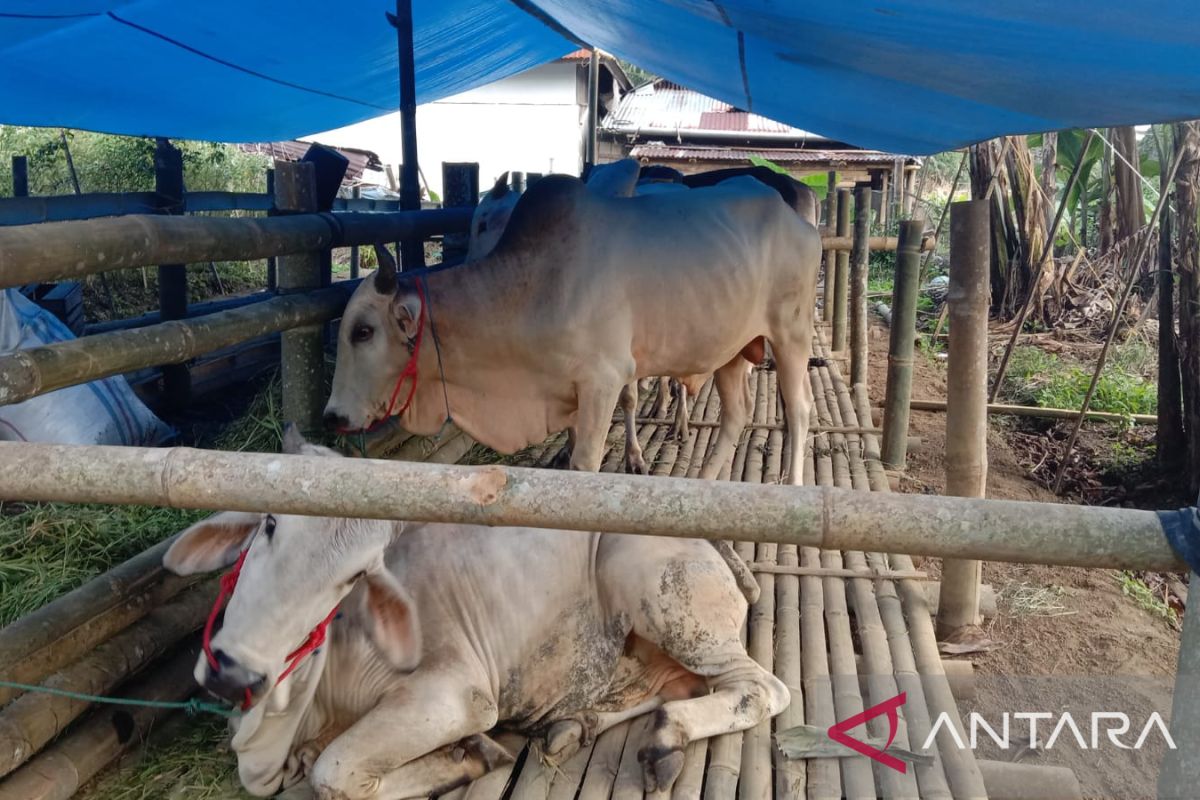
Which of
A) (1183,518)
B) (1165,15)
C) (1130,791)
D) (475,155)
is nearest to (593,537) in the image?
(1183,518)

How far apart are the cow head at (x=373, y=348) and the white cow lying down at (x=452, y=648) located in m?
1.01

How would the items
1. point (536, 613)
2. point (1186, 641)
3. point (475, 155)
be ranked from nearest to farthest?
point (1186, 641), point (536, 613), point (475, 155)

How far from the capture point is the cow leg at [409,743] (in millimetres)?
2246

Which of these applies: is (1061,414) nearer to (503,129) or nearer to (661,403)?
(661,403)

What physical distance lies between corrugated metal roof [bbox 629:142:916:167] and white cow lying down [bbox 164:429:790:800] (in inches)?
430

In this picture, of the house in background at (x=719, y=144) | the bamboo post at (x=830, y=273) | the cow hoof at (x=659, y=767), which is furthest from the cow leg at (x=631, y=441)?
the house in background at (x=719, y=144)

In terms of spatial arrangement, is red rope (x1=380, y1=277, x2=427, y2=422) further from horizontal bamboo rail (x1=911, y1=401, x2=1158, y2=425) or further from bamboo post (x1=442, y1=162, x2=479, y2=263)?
horizontal bamboo rail (x1=911, y1=401, x2=1158, y2=425)

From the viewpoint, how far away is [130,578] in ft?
8.22

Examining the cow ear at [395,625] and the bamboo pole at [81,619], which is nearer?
the bamboo pole at [81,619]

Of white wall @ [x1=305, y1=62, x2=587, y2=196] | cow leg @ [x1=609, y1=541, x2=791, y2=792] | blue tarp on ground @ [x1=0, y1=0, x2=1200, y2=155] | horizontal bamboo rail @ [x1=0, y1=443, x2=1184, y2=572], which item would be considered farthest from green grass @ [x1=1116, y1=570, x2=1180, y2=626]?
white wall @ [x1=305, y1=62, x2=587, y2=196]

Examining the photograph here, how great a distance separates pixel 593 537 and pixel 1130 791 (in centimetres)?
223

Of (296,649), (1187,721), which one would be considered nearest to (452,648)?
(296,649)

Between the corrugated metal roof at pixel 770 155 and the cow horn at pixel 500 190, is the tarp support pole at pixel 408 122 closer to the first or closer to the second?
the cow horn at pixel 500 190

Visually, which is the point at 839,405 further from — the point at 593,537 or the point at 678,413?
the point at 593,537
